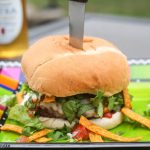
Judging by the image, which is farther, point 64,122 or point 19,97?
point 19,97

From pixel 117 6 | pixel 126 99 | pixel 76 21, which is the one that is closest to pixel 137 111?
pixel 126 99

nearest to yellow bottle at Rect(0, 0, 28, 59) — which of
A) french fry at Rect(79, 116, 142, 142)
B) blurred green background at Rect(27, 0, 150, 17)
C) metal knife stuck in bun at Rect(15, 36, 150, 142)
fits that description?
metal knife stuck in bun at Rect(15, 36, 150, 142)

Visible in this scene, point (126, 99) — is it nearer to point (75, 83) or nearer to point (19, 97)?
point (75, 83)

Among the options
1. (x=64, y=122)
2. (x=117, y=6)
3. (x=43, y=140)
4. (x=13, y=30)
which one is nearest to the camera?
(x=43, y=140)

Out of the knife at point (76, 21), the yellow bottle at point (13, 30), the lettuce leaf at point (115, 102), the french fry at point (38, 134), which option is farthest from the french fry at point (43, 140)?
the yellow bottle at point (13, 30)

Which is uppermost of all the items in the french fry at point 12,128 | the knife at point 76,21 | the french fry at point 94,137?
the knife at point 76,21

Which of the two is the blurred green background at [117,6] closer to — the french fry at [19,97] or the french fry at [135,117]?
the french fry at [19,97]
